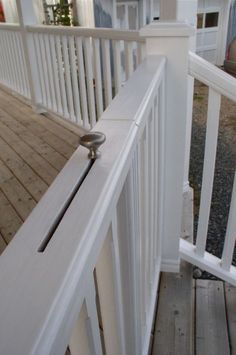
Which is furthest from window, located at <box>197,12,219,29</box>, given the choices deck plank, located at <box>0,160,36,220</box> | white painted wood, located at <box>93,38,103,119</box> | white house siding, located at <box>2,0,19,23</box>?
deck plank, located at <box>0,160,36,220</box>

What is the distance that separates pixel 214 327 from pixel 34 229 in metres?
1.35

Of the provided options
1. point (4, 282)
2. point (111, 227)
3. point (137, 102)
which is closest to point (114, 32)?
point (137, 102)

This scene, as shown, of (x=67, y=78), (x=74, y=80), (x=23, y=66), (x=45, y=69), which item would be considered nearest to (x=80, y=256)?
(x=74, y=80)

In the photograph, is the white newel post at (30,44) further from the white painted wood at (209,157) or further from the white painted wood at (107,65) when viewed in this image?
the white painted wood at (209,157)

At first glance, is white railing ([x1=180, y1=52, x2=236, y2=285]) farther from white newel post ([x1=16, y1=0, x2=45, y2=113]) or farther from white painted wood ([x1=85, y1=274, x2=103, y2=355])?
white newel post ([x1=16, y1=0, x2=45, y2=113])

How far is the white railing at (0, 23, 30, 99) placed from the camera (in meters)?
4.21

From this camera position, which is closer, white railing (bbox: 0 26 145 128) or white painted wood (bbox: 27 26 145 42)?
white painted wood (bbox: 27 26 145 42)

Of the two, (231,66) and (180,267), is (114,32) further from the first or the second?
(231,66)

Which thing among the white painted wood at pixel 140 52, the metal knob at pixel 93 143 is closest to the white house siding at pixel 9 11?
the white painted wood at pixel 140 52

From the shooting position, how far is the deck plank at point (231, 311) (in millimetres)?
1479

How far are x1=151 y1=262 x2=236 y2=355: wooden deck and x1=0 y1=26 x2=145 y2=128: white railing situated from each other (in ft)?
4.90

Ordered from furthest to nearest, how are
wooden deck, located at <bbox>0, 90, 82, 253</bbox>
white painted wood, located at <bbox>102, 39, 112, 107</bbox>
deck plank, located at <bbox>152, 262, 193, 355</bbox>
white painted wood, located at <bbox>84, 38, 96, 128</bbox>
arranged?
white painted wood, located at <bbox>84, 38, 96, 128</bbox> < white painted wood, located at <bbox>102, 39, 112, 107</bbox> < wooden deck, located at <bbox>0, 90, 82, 253</bbox> < deck plank, located at <bbox>152, 262, 193, 355</bbox>

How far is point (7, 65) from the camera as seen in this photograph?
4945mm

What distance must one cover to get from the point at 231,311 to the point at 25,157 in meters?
2.12
